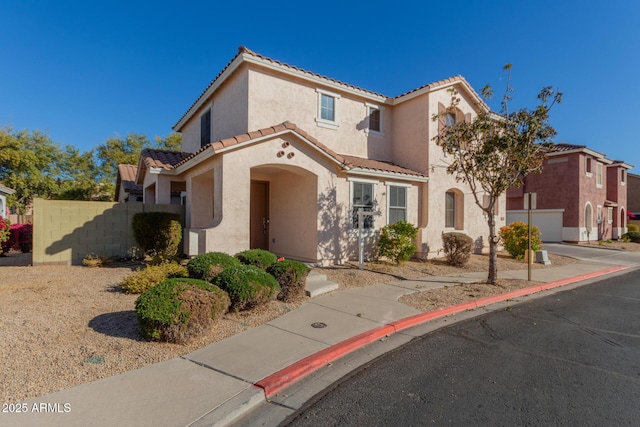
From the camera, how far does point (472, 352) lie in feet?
16.2

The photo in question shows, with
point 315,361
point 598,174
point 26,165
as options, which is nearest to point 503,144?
point 315,361

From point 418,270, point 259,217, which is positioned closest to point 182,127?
point 259,217

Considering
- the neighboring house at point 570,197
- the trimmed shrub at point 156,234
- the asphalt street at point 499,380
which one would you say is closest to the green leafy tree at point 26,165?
the trimmed shrub at point 156,234

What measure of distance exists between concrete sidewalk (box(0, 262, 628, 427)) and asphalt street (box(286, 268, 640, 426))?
0.57m

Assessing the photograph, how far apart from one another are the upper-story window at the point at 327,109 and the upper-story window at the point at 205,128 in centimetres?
489

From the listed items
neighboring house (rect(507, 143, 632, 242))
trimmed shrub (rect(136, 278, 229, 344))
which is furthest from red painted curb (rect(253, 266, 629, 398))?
neighboring house (rect(507, 143, 632, 242))

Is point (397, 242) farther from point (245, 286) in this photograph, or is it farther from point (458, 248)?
point (245, 286)

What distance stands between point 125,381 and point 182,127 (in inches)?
656

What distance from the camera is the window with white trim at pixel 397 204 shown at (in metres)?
12.9

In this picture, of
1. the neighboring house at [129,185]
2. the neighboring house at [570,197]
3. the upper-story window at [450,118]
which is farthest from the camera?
the neighboring house at [570,197]

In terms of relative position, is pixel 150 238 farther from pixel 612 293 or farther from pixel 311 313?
pixel 612 293

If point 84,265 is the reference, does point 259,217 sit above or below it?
above

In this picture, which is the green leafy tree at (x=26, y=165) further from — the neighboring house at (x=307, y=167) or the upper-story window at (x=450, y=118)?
the upper-story window at (x=450, y=118)

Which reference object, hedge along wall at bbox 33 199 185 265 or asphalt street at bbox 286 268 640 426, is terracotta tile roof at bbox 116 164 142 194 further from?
asphalt street at bbox 286 268 640 426
